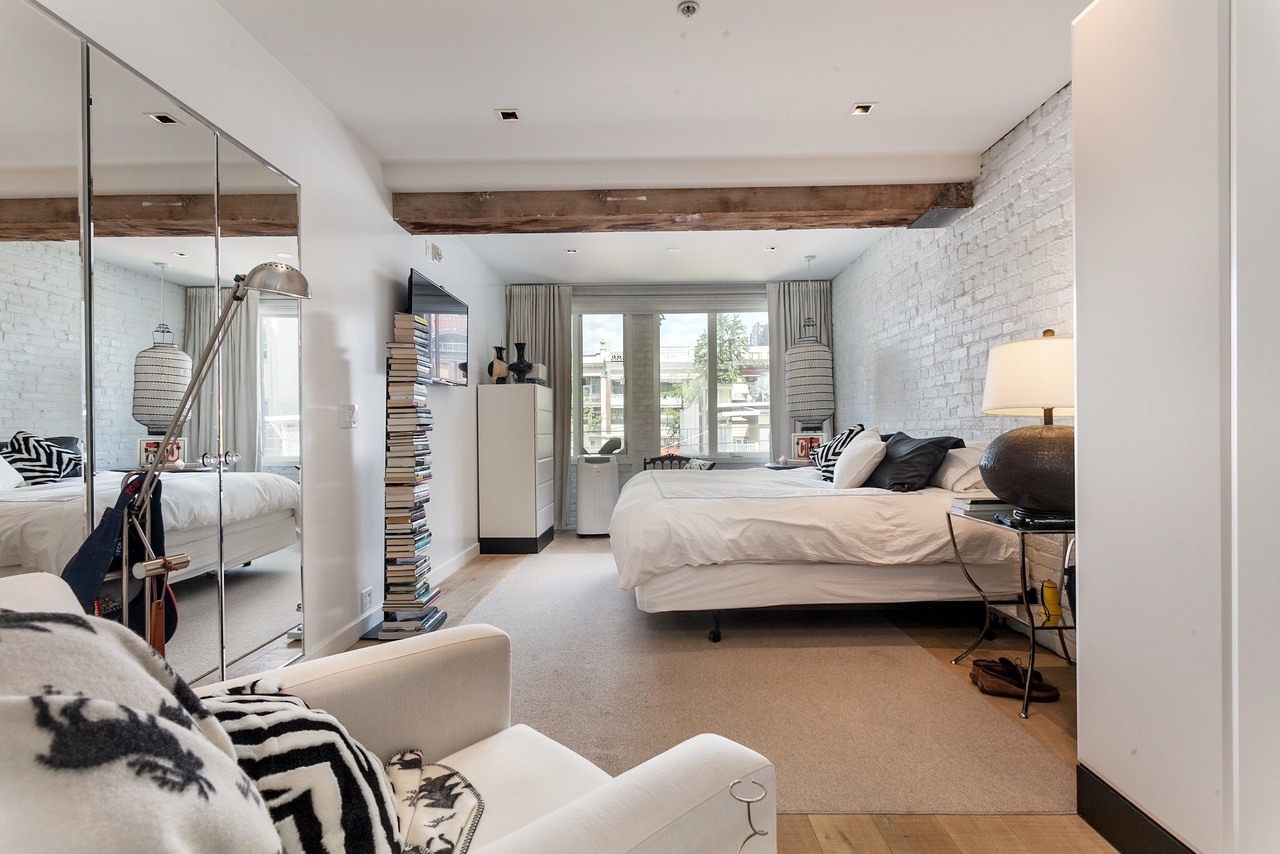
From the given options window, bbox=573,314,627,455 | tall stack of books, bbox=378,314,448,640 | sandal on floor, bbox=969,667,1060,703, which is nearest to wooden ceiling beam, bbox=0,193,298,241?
tall stack of books, bbox=378,314,448,640

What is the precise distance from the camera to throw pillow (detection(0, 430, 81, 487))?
4.83ft

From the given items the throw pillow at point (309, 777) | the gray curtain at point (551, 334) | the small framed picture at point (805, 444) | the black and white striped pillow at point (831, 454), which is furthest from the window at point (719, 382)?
the throw pillow at point (309, 777)

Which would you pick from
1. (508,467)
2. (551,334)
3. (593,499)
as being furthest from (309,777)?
(551,334)

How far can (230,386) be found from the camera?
7.42ft

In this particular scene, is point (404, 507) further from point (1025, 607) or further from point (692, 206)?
point (1025, 607)

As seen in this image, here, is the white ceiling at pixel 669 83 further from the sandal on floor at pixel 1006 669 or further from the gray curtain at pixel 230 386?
the sandal on floor at pixel 1006 669

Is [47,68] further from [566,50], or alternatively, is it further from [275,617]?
[275,617]

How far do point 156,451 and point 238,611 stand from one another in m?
0.76

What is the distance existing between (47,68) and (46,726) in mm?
1878

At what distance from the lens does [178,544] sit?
6.56 ft

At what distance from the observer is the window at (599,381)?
6602mm

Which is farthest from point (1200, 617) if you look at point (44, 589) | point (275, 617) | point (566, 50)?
point (275, 617)

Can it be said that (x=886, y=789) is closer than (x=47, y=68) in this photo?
No

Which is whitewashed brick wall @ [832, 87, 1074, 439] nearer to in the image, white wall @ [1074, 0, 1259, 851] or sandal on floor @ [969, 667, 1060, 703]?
white wall @ [1074, 0, 1259, 851]
